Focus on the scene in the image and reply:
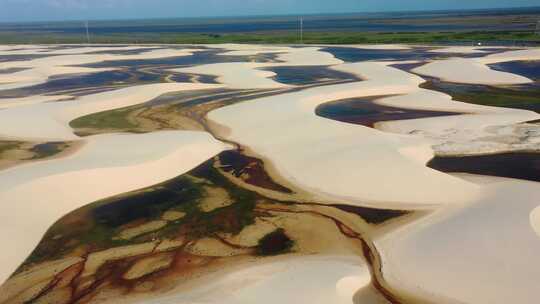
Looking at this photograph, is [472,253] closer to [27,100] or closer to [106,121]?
[106,121]

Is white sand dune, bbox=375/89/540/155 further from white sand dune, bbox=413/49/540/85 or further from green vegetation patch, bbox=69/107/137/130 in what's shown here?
green vegetation patch, bbox=69/107/137/130

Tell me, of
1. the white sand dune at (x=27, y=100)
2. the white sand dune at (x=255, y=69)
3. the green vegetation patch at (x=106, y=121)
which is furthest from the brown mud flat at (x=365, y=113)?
the white sand dune at (x=27, y=100)

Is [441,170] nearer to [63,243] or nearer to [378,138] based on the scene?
[378,138]

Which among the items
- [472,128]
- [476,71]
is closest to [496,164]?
[472,128]

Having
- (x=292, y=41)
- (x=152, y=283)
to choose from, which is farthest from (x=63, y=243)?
(x=292, y=41)

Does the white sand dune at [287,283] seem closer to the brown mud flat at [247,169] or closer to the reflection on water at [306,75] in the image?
the brown mud flat at [247,169]

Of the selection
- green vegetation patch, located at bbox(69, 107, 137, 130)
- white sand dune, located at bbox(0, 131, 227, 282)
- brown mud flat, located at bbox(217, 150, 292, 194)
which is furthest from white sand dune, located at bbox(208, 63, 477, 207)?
green vegetation patch, located at bbox(69, 107, 137, 130)

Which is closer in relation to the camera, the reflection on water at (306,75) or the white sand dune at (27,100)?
the white sand dune at (27,100)
